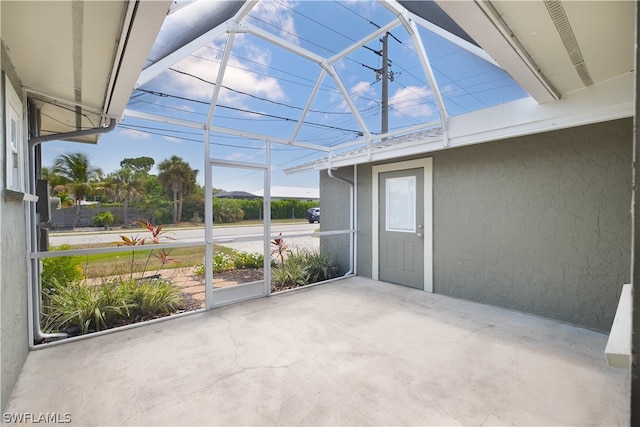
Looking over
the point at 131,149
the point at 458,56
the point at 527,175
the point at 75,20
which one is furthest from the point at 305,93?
the point at 527,175

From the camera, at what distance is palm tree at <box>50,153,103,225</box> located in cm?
338

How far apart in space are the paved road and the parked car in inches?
7.3

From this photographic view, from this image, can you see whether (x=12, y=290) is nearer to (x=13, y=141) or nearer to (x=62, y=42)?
(x=13, y=141)

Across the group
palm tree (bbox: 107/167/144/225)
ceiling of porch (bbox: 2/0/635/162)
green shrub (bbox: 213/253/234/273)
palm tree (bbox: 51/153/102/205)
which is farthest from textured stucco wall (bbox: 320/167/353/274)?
palm tree (bbox: 51/153/102/205)

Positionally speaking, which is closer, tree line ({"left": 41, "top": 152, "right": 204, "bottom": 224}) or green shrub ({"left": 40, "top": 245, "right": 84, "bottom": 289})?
tree line ({"left": 41, "top": 152, "right": 204, "bottom": 224})

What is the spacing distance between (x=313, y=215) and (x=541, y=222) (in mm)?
3850

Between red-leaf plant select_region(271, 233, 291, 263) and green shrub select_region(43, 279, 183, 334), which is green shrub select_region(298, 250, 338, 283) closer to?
red-leaf plant select_region(271, 233, 291, 263)

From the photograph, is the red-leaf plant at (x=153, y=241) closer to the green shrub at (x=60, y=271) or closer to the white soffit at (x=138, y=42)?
the green shrub at (x=60, y=271)

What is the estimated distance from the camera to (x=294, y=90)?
13.8 feet

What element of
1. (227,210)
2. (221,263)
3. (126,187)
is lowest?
(221,263)

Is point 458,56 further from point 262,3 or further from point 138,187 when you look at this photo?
point 138,187

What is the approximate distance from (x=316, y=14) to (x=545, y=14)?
95.8 inches

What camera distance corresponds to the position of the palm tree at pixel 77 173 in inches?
133

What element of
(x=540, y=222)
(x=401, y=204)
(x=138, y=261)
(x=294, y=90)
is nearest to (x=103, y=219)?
(x=138, y=261)
